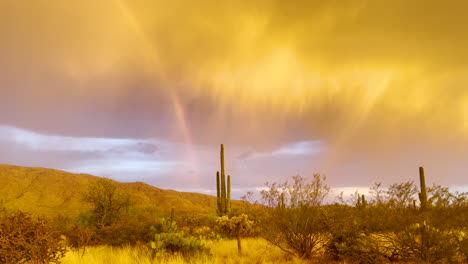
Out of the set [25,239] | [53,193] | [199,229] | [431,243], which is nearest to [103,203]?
[199,229]

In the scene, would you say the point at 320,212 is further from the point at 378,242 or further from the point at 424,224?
the point at 424,224

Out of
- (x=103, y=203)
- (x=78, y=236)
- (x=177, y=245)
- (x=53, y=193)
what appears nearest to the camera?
(x=177, y=245)

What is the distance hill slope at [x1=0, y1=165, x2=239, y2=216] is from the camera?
61.2m

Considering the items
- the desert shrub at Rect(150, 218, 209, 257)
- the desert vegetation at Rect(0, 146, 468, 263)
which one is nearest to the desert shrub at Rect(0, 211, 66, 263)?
the desert vegetation at Rect(0, 146, 468, 263)

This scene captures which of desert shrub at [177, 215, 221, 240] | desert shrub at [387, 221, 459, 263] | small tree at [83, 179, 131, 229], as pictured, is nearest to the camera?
desert shrub at [387, 221, 459, 263]

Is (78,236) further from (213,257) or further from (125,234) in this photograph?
(213,257)

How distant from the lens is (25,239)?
7238 millimetres

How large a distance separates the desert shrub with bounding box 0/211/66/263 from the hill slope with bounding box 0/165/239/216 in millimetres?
49786

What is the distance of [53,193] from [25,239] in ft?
238

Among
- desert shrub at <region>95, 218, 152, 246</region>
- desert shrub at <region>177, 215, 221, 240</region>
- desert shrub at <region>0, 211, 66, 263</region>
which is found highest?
desert shrub at <region>0, 211, 66, 263</region>

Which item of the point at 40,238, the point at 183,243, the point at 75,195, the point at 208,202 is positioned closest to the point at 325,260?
the point at 183,243

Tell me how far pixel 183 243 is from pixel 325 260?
4.79 meters

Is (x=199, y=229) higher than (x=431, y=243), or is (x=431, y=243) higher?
(x=431, y=243)

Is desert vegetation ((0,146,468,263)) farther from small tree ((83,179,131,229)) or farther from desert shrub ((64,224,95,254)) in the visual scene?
small tree ((83,179,131,229))
